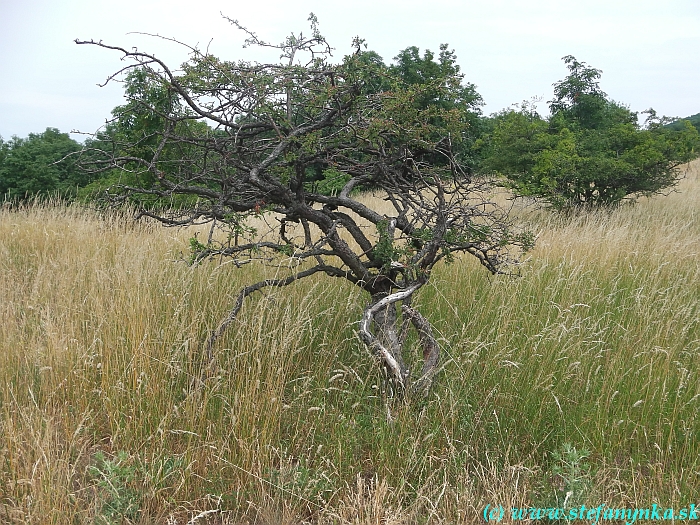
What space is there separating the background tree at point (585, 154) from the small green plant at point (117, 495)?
8847 millimetres

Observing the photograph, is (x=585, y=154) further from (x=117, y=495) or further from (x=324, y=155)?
(x=117, y=495)

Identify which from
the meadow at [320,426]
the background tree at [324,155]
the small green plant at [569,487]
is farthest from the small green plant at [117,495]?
the small green plant at [569,487]

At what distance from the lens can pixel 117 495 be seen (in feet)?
7.02

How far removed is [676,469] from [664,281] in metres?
3.54

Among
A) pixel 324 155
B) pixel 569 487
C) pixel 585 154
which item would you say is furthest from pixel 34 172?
pixel 569 487

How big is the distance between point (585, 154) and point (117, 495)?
11.2m

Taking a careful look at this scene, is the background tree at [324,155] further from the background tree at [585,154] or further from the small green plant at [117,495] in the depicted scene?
the background tree at [585,154]

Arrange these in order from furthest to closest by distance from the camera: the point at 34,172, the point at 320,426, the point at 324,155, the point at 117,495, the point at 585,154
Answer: the point at 34,172 → the point at 585,154 → the point at 324,155 → the point at 320,426 → the point at 117,495

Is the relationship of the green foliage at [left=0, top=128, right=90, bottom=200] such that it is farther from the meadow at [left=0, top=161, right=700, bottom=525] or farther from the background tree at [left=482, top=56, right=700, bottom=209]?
the meadow at [left=0, top=161, right=700, bottom=525]

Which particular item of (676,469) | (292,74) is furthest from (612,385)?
(292,74)

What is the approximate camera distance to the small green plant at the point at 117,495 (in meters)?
2.15

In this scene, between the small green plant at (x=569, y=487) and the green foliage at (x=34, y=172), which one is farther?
the green foliage at (x=34, y=172)

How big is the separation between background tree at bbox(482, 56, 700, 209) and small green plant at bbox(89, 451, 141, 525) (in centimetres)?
885

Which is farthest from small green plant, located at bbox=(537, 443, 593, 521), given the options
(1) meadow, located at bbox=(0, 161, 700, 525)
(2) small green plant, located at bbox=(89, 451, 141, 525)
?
(2) small green plant, located at bbox=(89, 451, 141, 525)
